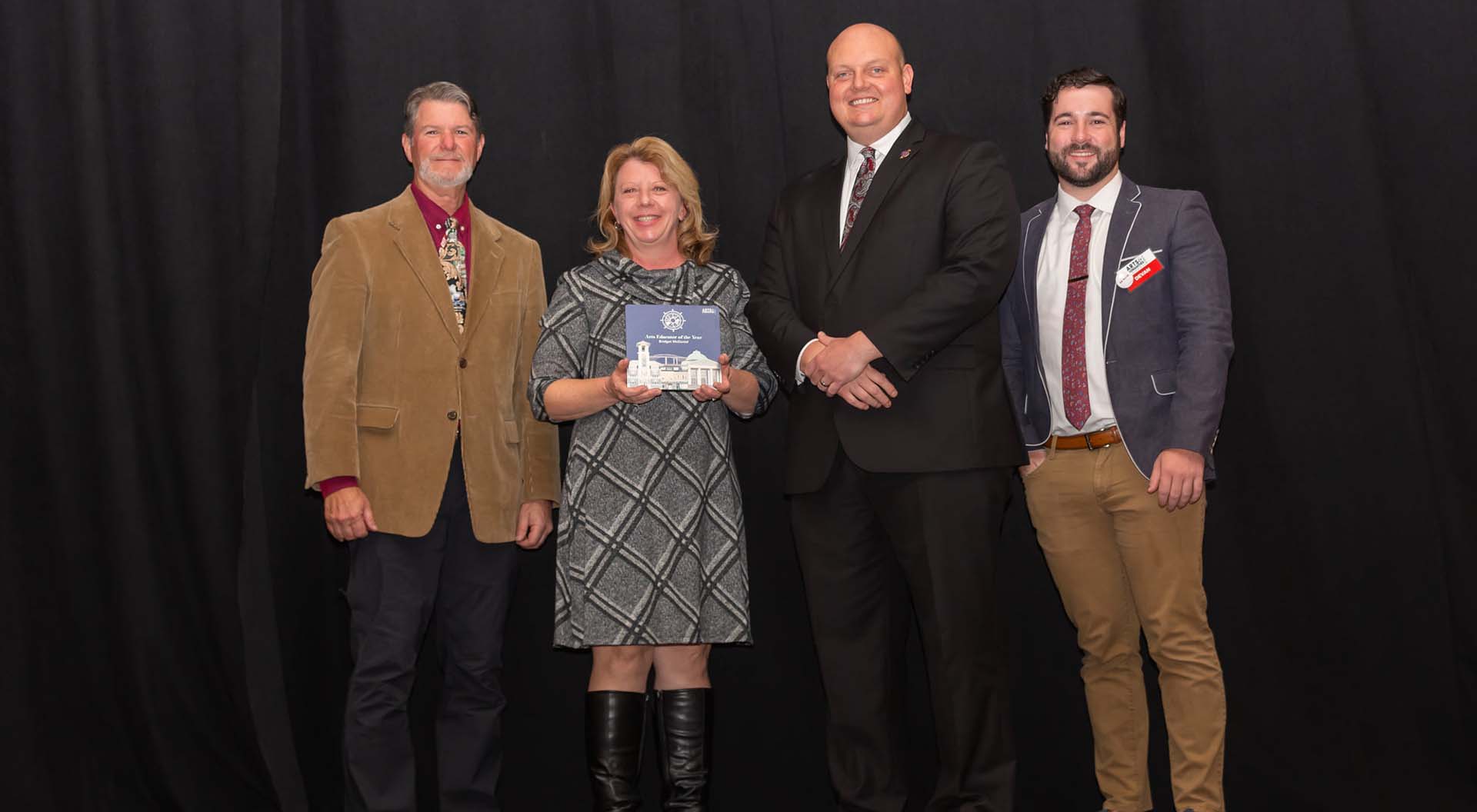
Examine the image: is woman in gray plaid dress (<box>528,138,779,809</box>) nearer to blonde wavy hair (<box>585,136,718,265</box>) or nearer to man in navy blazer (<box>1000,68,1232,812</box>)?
blonde wavy hair (<box>585,136,718,265</box>)

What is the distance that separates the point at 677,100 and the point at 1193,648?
213 cm

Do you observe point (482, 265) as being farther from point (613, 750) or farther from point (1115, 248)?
point (1115, 248)

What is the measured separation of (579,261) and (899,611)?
4.90 ft

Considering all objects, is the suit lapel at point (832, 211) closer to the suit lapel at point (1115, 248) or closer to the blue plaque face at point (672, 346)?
the blue plaque face at point (672, 346)

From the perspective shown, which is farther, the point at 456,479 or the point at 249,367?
the point at 249,367

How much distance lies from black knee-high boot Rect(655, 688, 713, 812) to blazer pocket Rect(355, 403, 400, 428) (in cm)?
98

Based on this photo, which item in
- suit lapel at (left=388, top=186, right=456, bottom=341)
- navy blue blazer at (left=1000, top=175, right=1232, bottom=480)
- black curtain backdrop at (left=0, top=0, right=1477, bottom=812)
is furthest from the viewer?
black curtain backdrop at (left=0, top=0, right=1477, bottom=812)

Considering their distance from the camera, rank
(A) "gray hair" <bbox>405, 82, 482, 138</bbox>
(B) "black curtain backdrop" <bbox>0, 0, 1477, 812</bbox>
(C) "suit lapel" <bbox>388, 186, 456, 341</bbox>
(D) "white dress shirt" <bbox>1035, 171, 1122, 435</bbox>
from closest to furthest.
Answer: (D) "white dress shirt" <bbox>1035, 171, 1122, 435</bbox> < (C) "suit lapel" <bbox>388, 186, 456, 341</bbox> < (A) "gray hair" <bbox>405, 82, 482, 138</bbox> < (B) "black curtain backdrop" <bbox>0, 0, 1477, 812</bbox>

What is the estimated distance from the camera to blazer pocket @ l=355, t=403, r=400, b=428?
2797 millimetres

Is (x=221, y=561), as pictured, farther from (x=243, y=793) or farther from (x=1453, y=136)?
(x=1453, y=136)

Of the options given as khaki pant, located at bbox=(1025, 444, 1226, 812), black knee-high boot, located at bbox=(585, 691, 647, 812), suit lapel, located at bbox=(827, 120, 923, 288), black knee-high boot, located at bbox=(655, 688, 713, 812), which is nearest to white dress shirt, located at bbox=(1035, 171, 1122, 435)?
khaki pant, located at bbox=(1025, 444, 1226, 812)

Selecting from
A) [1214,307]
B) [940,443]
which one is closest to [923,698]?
[940,443]

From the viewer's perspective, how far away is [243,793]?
3.24m

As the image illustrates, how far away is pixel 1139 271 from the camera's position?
2.64m
